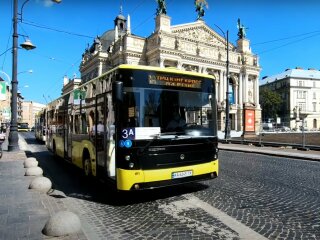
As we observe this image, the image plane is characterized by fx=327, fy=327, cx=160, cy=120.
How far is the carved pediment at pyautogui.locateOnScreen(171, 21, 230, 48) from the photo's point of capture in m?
67.4

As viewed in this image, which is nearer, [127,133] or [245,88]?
[127,133]

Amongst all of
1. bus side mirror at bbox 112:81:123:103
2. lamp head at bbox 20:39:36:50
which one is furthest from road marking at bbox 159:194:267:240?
lamp head at bbox 20:39:36:50

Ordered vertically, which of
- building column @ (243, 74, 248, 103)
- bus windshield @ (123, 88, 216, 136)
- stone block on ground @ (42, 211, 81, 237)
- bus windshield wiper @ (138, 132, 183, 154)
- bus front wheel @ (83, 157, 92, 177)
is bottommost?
stone block on ground @ (42, 211, 81, 237)

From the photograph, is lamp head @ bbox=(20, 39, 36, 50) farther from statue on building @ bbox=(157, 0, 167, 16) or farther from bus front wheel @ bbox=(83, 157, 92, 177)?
statue on building @ bbox=(157, 0, 167, 16)

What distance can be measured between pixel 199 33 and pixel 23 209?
6958 centimetres

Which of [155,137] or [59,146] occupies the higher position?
[155,137]

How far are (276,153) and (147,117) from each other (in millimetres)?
12256

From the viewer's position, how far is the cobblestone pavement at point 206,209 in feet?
16.4

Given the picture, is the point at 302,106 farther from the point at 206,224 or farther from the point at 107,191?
the point at 206,224

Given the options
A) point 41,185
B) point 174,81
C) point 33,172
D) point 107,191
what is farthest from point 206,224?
point 33,172

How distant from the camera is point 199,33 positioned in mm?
71500

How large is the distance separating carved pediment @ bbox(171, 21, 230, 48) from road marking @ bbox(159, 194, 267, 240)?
62035mm

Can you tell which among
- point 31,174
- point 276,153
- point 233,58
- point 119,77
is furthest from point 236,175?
point 233,58

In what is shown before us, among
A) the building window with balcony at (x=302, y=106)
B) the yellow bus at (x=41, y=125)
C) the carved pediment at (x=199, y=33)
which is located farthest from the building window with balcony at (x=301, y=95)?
the yellow bus at (x=41, y=125)
